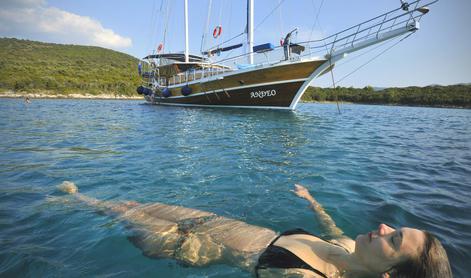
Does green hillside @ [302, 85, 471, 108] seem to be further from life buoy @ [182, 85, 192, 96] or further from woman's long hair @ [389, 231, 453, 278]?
woman's long hair @ [389, 231, 453, 278]

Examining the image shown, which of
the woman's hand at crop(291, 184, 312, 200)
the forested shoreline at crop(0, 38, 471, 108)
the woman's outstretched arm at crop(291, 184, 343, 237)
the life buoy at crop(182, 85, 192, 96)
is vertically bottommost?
the woman's outstretched arm at crop(291, 184, 343, 237)

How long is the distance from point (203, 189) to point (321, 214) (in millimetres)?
1840

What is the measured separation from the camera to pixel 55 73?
213ft

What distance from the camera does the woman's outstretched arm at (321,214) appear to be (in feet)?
10.7

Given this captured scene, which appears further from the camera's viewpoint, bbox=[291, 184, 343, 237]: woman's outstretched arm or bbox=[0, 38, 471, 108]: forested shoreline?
bbox=[0, 38, 471, 108]: forested shoreline

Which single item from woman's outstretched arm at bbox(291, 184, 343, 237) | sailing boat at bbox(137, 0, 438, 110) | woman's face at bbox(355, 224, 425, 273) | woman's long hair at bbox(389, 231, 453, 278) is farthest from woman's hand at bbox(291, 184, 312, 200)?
sailing boat at bbox(137, 0, 438, 110)

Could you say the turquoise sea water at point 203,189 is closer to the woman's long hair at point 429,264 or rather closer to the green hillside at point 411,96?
the woman's long hair at point 429,264

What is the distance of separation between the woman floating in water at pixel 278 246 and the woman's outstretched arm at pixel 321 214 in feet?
0.04

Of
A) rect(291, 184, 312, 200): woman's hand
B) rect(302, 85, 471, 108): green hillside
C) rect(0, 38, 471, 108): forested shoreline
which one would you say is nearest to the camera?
rect(291, 184, 312, 200): woman's hand

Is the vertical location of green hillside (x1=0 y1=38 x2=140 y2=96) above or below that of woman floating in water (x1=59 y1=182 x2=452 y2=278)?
above

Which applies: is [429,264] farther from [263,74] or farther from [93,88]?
[93,88]

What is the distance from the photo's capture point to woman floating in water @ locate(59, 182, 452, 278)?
1735 millimetres

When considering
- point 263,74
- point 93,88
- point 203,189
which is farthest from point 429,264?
point 93,88

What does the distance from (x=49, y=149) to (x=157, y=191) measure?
15.1 ft
